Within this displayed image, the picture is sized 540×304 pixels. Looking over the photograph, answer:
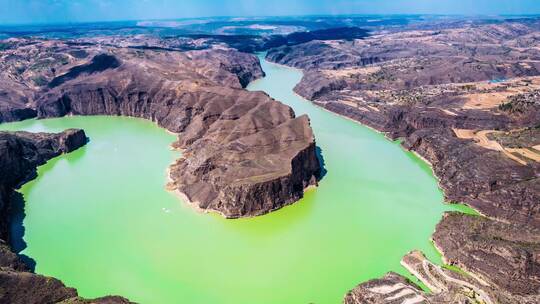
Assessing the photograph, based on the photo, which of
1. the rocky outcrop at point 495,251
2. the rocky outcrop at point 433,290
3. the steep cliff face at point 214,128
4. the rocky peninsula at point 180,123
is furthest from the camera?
the steep cliff face at point 214,128

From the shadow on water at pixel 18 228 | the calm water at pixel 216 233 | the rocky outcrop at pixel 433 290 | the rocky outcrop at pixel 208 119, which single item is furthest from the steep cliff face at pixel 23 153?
the rocky outcrop at pixel 433 290

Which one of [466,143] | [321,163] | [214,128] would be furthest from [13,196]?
[466,143]

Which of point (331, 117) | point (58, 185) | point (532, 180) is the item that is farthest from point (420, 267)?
point (331, 117)

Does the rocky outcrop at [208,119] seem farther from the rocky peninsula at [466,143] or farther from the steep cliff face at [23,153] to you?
the steep cliff face at [23,153]

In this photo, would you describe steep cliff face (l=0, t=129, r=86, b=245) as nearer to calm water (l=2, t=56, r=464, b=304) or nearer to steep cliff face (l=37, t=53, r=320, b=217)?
calm water (l=2, t=56, r=464, b=304)

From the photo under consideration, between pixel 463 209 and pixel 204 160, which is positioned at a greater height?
pixel 204 160

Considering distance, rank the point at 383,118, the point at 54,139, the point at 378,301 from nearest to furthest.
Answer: the point at 378,301 < the point at 54,139 < the point at 383,118

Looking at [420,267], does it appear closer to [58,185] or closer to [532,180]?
[532,180]
